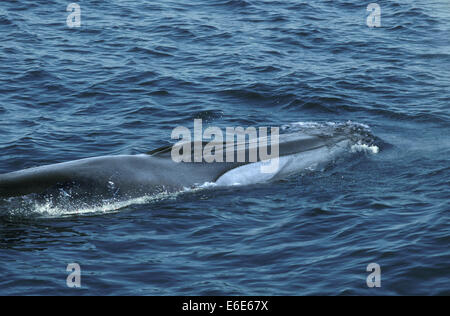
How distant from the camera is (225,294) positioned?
11289 millimetres

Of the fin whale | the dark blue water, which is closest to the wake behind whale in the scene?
the fin whale

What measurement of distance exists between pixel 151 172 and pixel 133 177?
1.44ft

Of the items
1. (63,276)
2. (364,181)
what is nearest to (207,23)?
(364,181)

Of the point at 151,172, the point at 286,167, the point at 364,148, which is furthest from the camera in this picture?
the point at 364,148

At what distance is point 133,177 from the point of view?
14.8 m

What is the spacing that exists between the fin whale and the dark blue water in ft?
1.10

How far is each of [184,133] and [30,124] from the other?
14.2ft

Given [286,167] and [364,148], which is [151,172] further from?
[364,148]

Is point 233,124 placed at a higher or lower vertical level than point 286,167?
lower

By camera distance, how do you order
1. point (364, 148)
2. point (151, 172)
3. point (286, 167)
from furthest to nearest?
1. point (364, 148)
2. point (286, 167)
3. point (151, 172)

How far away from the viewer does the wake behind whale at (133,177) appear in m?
14.0

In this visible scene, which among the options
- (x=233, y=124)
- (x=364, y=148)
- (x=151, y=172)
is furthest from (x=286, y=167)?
(x=233, y=124)

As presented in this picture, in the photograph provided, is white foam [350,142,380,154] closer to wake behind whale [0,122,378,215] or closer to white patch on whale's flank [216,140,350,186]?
white patch on whale's flank [216,140,350,186]

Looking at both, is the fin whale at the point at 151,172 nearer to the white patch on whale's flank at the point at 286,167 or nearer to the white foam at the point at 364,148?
the white patch on whale's flank at the point at 286,167
